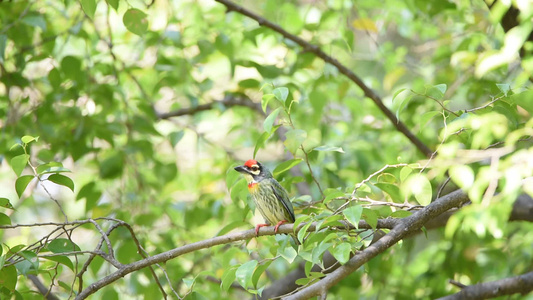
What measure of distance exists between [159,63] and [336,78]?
5.67 feet

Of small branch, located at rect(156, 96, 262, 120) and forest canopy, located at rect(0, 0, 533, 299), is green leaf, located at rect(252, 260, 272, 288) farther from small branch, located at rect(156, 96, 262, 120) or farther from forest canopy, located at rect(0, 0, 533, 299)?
small branch, located at rect(156, 96, 262, 120)

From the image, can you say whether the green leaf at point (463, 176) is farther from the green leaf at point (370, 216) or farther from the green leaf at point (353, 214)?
the green leaf at point (370, 216)

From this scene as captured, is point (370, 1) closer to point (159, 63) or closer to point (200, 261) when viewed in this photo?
point (159, 63)

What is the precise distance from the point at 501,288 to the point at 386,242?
1.40 m

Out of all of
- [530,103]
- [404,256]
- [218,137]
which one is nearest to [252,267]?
[530,103]

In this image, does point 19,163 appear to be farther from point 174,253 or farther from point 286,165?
point 286,165

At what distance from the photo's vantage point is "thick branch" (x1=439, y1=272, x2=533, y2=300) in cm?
368

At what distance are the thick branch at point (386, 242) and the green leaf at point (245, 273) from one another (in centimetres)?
21

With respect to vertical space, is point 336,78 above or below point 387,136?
above

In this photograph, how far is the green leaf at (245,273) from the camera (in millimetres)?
2686

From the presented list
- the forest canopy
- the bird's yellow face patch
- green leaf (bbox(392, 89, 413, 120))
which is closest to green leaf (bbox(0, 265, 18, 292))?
the forest canopy

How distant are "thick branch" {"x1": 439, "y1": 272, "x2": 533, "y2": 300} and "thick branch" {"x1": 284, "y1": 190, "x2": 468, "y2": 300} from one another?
105 cm

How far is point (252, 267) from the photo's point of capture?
2742 mm

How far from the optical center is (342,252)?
259 centimetres
